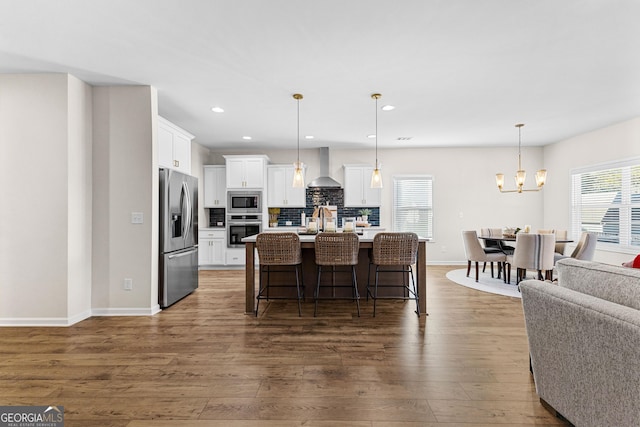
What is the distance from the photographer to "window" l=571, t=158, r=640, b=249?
15.5 feet

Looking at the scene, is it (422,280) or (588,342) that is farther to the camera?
(422,280)

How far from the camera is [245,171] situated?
6.23 meters

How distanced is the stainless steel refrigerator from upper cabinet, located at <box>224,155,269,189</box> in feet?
6.04

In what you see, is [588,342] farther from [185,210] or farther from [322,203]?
[322,203]

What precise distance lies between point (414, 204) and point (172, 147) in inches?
195

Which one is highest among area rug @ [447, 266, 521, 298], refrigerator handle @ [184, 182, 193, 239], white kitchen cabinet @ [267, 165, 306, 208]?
white kitchen cabinet @ [267, 165, 306, 208]

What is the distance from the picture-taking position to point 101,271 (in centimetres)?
343

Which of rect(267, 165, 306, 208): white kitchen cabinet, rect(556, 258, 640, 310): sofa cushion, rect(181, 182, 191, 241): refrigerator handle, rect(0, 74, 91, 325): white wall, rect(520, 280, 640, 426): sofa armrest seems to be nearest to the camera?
rect(520, 280, 640, 426): sofa armrest

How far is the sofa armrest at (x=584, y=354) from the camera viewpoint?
1123mm

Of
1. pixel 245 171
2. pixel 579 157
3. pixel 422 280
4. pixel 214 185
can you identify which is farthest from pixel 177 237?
pixel 579 157

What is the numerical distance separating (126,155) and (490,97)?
448 centimetres

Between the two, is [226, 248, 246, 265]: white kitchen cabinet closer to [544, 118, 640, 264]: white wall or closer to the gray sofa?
the gray sofa

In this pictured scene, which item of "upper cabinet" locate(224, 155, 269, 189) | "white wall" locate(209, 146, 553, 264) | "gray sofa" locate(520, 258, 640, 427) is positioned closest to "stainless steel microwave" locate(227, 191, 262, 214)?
"upper cabinet" locate(224, 155, 269, 189)

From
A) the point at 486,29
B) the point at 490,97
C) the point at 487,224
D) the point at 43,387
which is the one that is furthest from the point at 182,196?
the point at 487,224
